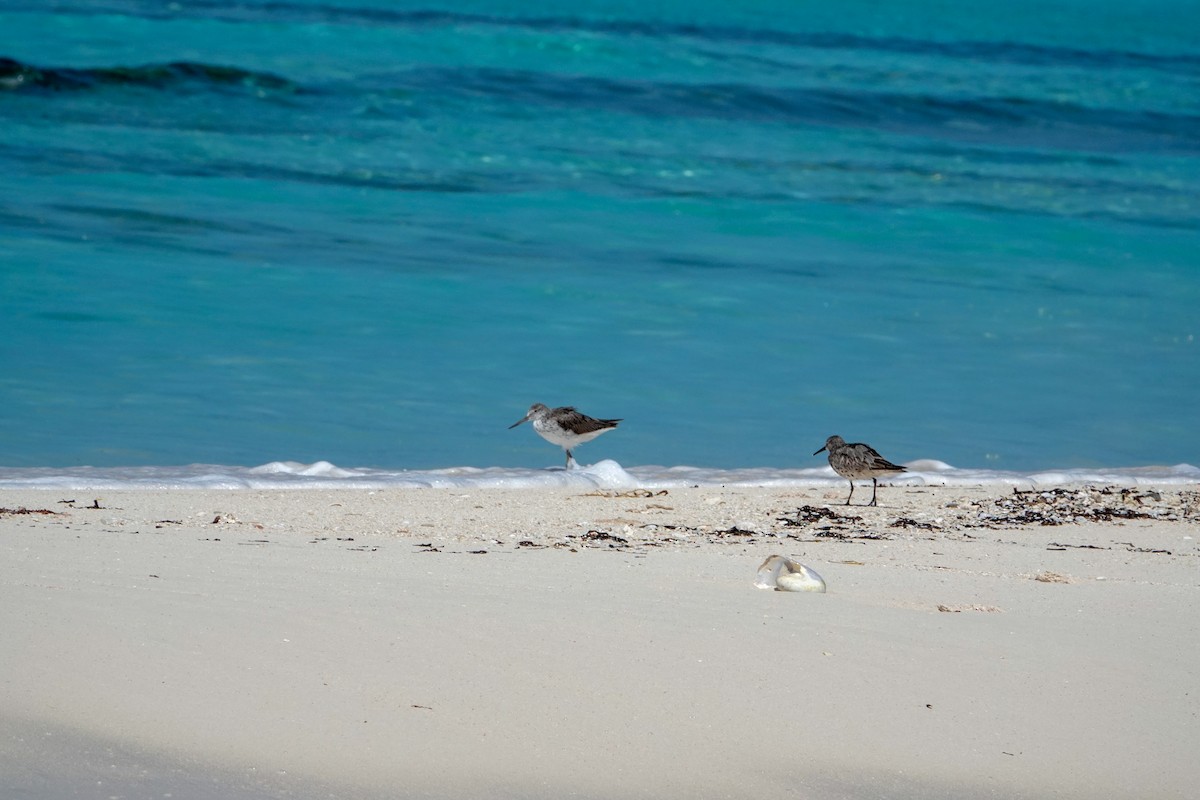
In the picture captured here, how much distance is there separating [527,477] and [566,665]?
3.67 meters

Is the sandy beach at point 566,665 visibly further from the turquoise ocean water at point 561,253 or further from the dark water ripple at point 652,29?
the dark water ripple at point 652,29

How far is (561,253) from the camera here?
1404 cm

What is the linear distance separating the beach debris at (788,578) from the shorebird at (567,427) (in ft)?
9.67

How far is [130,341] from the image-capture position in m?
10.2

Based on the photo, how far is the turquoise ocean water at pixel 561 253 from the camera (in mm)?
9008

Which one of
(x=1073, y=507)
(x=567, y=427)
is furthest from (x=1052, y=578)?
(x=567, y=427)

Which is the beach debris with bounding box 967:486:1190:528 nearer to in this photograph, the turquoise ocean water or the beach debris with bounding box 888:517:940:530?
the beach debris with bounding box 888:517:940:530

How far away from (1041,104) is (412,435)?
2145cm

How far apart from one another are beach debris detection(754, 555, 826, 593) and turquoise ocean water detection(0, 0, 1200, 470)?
306 centimetres

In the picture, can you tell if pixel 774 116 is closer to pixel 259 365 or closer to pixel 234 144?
pixel 234 144

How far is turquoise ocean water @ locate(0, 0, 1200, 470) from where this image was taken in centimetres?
901

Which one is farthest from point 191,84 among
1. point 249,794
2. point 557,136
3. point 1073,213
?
point 249,794

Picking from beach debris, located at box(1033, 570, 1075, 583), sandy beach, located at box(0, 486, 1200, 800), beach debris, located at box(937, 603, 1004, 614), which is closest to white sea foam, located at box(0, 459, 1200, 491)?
sandy beach, located at box(0, 486, 1200, 800)

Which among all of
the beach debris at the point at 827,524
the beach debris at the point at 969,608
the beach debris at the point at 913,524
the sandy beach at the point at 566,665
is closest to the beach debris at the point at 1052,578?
the sandy beach at the point at 566,665
